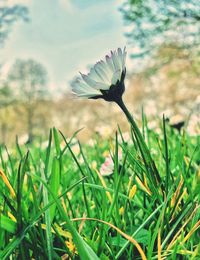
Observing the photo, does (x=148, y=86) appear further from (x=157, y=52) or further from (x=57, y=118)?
(x=157, y=52)

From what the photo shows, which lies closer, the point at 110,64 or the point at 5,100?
the point at 110,64

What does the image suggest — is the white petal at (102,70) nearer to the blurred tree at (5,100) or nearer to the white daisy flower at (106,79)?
the white daisy flower at (106,79)

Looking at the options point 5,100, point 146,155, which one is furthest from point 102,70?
point 5,100

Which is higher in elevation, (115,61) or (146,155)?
(115,61)

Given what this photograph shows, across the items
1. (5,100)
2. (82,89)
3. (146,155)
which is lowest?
(146,155)

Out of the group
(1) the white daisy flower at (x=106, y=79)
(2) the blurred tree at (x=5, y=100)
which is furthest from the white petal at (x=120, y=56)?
(2) the blurred tree at (x=5, y=100)

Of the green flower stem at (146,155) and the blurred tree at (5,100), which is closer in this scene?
the green flower stem at (146,155)

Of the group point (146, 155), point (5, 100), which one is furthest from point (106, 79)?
point (5, 100)

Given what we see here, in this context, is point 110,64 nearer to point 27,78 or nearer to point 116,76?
point 116,76

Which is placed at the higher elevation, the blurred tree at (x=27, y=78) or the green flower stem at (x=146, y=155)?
the blurred tree at (x=27, y=78)
